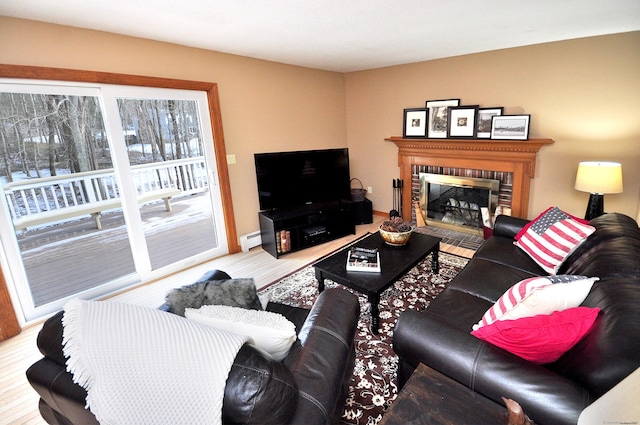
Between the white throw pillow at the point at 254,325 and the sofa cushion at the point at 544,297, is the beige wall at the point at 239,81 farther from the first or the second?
the sofa cushion at the point at 544,297

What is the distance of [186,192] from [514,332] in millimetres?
5251

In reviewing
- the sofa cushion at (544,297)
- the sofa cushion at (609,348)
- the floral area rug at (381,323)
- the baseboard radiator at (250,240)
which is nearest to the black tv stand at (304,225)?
the baseboard radiator at (250,240)

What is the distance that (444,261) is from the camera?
3.36 metres

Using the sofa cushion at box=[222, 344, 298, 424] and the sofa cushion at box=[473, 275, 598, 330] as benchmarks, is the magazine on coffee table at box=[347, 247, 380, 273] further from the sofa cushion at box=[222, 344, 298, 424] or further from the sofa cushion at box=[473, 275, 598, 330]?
the sofa cushion at box=[222, 344, 298, 424]

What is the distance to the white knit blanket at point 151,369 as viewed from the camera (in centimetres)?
86

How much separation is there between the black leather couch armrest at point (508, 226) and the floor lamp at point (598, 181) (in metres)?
0.71

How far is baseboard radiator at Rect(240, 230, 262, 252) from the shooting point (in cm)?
392

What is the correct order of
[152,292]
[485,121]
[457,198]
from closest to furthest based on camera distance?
[152,292]
[485,121]
[457,198]

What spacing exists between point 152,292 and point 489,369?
2961 mm

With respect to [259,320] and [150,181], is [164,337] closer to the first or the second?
[259,320]

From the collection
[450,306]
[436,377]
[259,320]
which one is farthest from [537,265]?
[259,320]

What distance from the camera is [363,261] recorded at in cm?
246

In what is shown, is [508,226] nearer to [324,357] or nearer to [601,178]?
[601,178]

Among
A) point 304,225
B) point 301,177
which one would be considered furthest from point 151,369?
point 301,177
